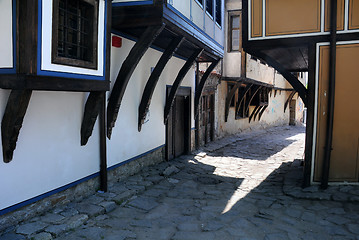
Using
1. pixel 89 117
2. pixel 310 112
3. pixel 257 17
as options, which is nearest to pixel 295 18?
pixel 257 17

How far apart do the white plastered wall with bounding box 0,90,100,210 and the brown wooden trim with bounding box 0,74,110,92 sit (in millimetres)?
344

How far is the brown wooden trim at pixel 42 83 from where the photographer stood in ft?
10.5

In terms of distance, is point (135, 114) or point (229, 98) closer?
point (135, 114)

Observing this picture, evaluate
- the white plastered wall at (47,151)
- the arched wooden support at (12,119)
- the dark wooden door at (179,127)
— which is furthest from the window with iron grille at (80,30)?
the dark wooden door at (179,127)

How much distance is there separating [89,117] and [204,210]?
2.29m

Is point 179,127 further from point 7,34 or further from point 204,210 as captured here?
point 7,34

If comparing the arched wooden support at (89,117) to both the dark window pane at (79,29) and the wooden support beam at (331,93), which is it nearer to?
the dark window pane at (79,29)

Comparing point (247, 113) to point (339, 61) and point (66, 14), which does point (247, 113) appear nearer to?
point (339, 61)

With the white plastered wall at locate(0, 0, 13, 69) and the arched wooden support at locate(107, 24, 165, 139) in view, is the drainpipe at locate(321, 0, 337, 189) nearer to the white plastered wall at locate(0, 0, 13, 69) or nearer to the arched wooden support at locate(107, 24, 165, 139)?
the arched wooden support at locate(107, 24, 165, 139)

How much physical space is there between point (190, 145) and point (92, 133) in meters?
4.72

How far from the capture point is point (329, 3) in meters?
5.41

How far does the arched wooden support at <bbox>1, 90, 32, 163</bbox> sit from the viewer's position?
3.39 meters

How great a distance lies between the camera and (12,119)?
3473 millimetres

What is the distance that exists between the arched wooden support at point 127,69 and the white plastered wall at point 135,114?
→ 0.82 ft
